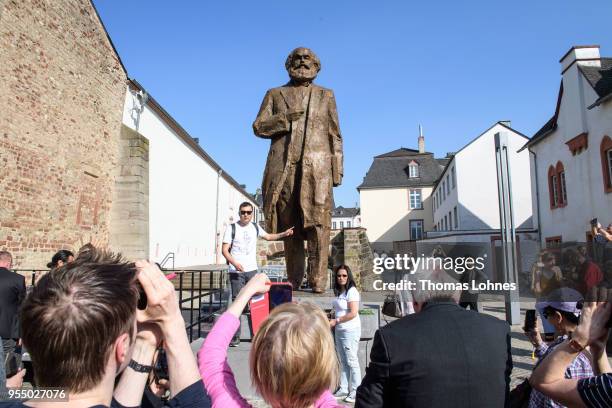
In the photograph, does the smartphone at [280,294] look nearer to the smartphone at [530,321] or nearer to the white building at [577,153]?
the smartphone at [530,321]

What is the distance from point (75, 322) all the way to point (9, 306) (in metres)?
4.02

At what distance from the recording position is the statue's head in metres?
5.46

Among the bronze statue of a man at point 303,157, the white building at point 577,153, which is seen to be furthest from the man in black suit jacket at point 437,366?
the white building at point 577,153

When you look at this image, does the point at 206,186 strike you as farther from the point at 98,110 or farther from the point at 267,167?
the point at 267,167

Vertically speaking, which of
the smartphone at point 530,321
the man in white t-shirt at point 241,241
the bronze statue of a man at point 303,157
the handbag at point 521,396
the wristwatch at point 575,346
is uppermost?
the bronze statue of a man at point 303,157

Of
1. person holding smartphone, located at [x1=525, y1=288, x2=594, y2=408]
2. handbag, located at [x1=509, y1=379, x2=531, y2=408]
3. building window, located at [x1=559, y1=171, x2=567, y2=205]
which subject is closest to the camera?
handbag, located at [x1=509, y1=379, x2=531, y2=408]

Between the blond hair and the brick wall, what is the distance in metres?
12.6

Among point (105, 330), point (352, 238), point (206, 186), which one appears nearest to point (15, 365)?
point (105, 330)

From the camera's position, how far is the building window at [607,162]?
17.0m

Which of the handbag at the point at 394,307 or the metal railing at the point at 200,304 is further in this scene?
the metal railing at the point at 200,304

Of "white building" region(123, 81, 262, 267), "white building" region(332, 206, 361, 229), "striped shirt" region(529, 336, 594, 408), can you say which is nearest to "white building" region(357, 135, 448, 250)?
"white building" region(123, 81, 262, 267)

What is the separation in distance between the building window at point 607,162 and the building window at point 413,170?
93.1 ft

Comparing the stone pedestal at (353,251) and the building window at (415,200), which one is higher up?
the building window at (415,200)

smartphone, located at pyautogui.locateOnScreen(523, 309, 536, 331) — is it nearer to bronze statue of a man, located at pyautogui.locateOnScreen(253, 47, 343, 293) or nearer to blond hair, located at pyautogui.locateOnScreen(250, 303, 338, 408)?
blond hair, located at pyautogui.locateOnScreen(250, 303, 338, 408)
